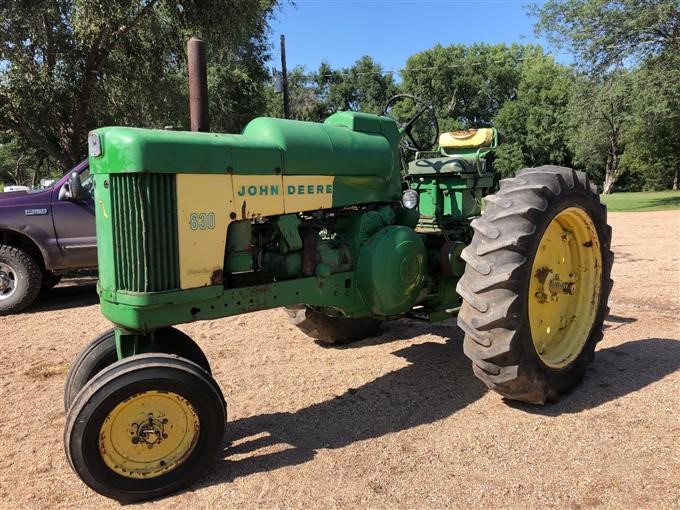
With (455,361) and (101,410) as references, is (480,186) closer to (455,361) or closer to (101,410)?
(455,361)

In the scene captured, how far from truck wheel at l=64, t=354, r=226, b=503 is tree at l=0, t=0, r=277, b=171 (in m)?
8.21

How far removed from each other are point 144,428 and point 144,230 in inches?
39.5

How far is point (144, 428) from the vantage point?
2.83 meters

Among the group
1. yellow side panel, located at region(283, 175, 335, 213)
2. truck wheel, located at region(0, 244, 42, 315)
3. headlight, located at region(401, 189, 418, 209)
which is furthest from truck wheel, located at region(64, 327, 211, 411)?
truck wheel, located at region(0, 244, 42, 315)

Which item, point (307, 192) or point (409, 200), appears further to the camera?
point (409, 200)

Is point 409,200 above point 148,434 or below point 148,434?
above

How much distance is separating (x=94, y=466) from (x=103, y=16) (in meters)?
8.50

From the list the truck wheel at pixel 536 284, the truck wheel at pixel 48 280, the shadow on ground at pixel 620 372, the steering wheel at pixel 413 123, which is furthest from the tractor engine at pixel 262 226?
the truck wheel at pixel 48 280

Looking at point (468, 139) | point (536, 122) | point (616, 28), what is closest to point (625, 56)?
point (616, 28)

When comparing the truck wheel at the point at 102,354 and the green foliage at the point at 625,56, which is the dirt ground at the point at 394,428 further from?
the green foliage at the point at 625,56

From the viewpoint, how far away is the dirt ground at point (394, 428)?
2816mm

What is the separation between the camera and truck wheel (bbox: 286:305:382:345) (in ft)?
16.3

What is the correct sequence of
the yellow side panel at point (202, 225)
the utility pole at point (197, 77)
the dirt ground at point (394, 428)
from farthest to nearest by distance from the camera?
the utility pole at point (197, 77) < the yellow side panel at point (202, 225) < the dirt ground at point (394, 428)

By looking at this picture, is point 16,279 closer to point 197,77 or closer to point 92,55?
point 92,55
